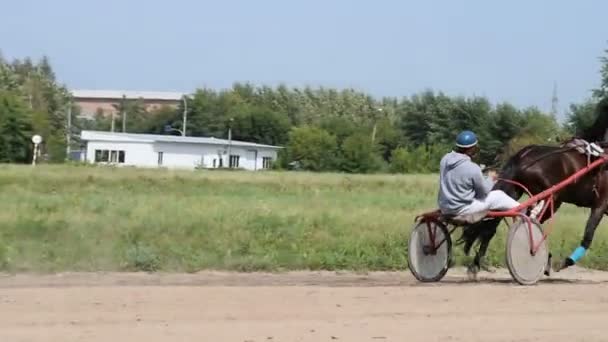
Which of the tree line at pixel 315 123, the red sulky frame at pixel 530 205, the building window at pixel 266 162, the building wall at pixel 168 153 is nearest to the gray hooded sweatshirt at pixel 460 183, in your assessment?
the red sulky frame at pixel 530 205

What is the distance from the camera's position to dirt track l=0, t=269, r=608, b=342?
27.3 ft

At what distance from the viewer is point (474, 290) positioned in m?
11.5

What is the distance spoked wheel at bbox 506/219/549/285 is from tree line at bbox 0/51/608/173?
38618 millimetres

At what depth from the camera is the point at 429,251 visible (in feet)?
42.0

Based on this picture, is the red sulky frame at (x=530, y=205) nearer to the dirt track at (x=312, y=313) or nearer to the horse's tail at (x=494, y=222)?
the horse's tail at (x=494, y=222)

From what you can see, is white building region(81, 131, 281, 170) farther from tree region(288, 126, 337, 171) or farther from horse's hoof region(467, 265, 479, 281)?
horse's hoof region(467, 265, 479, 281)

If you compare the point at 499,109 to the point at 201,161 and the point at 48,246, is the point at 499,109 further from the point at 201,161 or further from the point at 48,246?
the point at 48,246

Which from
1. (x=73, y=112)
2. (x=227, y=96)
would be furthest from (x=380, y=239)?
(x=73, y=112)

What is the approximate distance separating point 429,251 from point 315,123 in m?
93.9

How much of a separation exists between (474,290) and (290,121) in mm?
101842

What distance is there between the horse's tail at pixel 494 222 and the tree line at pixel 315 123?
3741cm

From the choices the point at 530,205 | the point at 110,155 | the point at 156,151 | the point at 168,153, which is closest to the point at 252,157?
the point at 168,153

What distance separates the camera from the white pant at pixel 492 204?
1245cm

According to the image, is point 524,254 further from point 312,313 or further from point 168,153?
point 168,153
